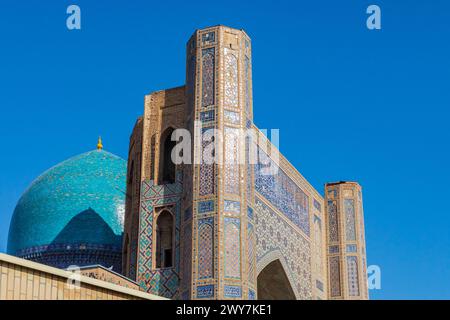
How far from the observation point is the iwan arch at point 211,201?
14.2 meters

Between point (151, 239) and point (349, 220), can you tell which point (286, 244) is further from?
point (349, 220)

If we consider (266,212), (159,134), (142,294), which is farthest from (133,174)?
(142,294)

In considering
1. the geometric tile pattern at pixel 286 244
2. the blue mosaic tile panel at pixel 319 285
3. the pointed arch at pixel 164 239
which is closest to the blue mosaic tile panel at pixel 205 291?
the pointed arch at pixel 164 239

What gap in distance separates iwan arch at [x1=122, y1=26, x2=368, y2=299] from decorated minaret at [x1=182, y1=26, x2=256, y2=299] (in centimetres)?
2

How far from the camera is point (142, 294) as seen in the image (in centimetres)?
870

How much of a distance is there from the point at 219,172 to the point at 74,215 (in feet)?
22.4

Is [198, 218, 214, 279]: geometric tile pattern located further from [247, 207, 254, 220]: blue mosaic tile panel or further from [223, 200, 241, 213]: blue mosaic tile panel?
[247, 207, 254, 220]: blue mosaic tile panel

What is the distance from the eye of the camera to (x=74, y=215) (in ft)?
67.1

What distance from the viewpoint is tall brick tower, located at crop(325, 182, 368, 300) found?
2084 centimetres

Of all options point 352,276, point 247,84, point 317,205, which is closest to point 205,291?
point 247,84

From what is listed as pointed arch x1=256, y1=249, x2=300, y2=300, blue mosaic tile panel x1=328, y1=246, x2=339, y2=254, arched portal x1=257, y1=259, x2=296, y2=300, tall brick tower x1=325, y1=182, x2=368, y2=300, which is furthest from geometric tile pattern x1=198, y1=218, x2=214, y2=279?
blue mosaic tile panel x1=328, y1=246, x2=339, y2=254

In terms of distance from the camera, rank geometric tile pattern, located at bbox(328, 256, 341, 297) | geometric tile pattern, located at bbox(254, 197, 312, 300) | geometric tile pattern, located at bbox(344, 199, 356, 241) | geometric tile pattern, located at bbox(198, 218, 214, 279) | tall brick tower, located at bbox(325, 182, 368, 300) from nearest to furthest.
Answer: geometric tile pattern, located at bbox(198, 218, 214, 279) → geometric tile pattern, located at bbox(254, 197, 312, 300) → geometric tile pattern, located at bbox(328, 256, 341, 297) → tall brick tower, located at bbox(325, 182, 368, 300) → geometric tile pattern, located at bbox(344, 199, 356, 241)
